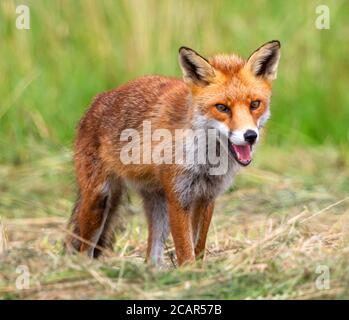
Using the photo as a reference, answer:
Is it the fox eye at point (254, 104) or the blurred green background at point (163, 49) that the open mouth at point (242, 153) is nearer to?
the fox eye at point (254, 104)

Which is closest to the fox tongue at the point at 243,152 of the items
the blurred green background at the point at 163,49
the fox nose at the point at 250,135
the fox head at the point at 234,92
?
the fox head at the point at 234,92

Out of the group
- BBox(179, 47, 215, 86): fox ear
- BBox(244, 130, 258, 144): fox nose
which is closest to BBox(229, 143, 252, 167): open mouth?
BBox(244, 130, 258, 144): fox nose

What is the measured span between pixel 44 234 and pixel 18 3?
14.2 feet

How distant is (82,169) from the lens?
308 inches

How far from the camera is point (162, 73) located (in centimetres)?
1191

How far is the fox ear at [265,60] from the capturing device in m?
6.96

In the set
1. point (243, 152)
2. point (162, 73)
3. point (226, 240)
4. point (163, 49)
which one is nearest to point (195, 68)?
point (243, 152)

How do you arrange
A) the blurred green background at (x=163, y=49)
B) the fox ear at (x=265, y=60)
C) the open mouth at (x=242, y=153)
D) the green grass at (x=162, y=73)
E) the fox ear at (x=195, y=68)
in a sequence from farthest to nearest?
the blurred green background at (x=163, y=49)
the green grass at (x=162, y=73)
the fox ear at (x=265, y=60)
the fox ear at (x=195, y=68)
the open mouth at (x=242, y=153)

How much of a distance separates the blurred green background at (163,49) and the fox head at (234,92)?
15.8ft

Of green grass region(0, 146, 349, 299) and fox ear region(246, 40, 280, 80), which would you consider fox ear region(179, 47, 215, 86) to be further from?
green grass region(0, 146, 349, 299)

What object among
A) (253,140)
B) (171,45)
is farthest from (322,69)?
(253,140)

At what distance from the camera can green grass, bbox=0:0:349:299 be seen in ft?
30.5

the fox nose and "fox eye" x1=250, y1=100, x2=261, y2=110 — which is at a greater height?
"fox eye" x1=250, y1=100, x2=261, y2=110
